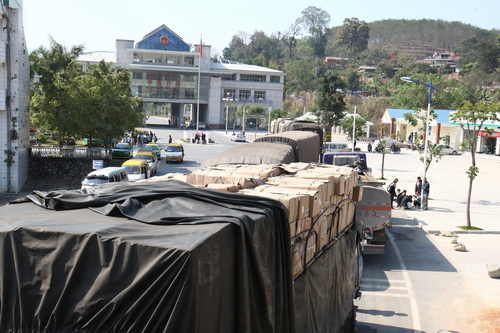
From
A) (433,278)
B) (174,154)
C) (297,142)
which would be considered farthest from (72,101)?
(433,278)

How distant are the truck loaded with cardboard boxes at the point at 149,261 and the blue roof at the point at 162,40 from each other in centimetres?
9368

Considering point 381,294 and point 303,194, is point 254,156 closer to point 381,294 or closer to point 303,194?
point 381,294

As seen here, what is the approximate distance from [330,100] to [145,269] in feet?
194

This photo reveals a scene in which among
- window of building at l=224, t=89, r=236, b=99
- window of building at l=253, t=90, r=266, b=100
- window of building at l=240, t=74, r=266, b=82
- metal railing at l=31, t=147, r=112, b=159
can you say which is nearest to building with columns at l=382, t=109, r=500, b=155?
window of building at l=253, t=90, r=266, b=100

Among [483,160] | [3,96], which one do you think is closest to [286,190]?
[3,96]

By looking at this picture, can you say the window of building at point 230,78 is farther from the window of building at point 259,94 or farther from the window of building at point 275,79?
the window of building at point 275,79

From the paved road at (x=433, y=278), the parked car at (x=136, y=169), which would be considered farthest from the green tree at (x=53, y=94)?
the paved road at (x=433, y=278)

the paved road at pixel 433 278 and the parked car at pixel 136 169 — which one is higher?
the parked car at pixel 136 169

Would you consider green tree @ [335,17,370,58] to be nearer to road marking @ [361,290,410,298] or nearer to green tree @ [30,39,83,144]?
green tree @ [30,39,83,144]

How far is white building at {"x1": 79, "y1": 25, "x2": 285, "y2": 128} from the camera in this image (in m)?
97.1

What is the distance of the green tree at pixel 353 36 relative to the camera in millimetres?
195750

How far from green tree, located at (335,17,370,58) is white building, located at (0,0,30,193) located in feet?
573

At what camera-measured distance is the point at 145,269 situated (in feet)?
14.2

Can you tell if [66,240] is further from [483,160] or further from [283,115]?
[283,115]
